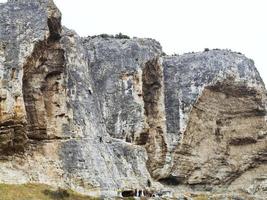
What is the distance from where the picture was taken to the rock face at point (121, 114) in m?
41.4

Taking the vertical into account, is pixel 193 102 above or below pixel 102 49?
below

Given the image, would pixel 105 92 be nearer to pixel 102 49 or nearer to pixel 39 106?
pixel 102 49

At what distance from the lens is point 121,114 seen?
5194cm

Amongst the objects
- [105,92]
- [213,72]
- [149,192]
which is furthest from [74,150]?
[213,72]

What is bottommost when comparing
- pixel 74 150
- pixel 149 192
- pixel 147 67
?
pixel 149 192

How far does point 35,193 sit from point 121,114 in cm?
1508

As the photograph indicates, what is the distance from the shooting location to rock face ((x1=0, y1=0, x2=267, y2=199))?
136 feet

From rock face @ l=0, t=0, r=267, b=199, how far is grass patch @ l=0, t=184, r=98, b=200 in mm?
929

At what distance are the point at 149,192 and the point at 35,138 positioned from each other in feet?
29.9

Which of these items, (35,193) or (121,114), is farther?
(121,114)

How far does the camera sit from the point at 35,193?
38312mm

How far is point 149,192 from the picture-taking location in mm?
46344

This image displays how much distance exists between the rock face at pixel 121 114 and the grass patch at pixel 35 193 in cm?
93

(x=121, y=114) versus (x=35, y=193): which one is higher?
(x=121, y=114)
